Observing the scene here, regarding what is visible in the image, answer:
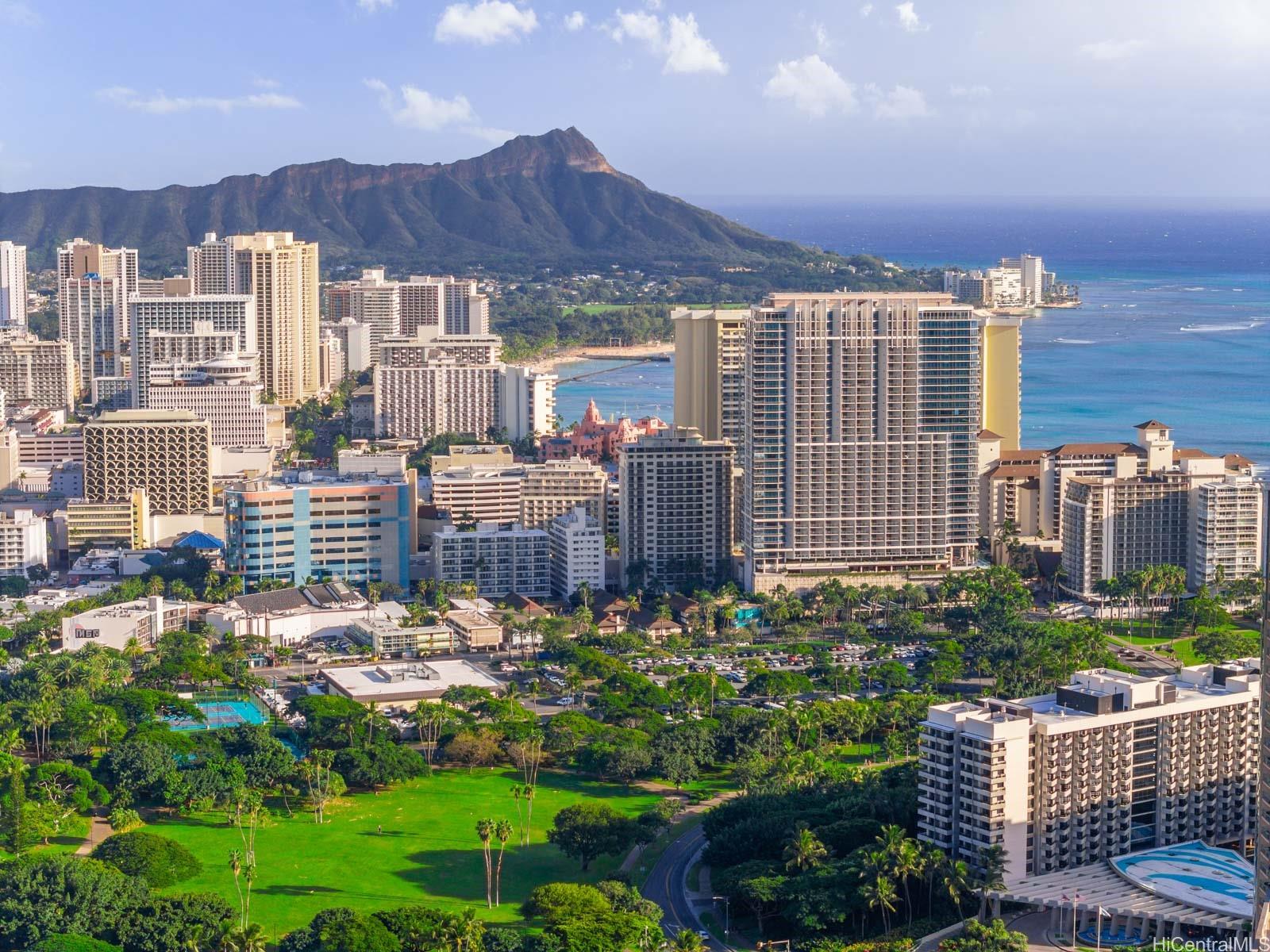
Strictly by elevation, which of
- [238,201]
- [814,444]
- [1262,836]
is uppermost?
[238,201]

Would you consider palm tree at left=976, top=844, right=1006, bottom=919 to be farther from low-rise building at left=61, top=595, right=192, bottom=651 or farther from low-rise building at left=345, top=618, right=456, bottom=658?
low-rise building at left=61, top=595, right=192, bottom=651

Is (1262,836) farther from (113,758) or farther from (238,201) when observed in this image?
(238,201)

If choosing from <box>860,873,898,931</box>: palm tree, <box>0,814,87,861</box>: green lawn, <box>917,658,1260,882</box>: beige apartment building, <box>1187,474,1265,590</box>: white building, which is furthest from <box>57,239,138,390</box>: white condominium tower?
<box>860,873,898,931</box>: palm tree

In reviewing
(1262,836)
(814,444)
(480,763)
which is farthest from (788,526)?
(1262,836)

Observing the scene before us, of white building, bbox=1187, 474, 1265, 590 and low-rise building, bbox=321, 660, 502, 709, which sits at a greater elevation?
white building, bbox=1187, 474, 1265, 590

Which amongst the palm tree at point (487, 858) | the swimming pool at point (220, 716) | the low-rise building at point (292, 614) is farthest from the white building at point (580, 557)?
the palm tree at point (487, 858)

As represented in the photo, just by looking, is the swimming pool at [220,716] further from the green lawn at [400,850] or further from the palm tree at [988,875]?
the palm tree at [988,875]

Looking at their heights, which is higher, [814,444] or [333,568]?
[814,444]
